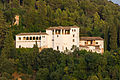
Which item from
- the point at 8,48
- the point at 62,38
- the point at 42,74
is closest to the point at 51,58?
the point at 42,74

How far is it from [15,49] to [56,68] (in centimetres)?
692

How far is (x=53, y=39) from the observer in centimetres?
3472

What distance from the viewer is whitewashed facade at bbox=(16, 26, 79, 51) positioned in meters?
34.3

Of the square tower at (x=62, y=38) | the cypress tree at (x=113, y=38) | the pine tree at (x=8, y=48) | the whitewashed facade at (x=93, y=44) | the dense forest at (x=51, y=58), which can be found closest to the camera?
the dense forest at (x=51, y=58)

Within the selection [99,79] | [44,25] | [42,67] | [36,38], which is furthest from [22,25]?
[99,79]

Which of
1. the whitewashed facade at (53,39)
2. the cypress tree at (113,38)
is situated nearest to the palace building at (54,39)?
the whitewashed facade at (53,39)

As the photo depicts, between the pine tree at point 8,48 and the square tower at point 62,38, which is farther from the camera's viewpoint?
the square tower at point 62,38

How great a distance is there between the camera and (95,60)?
27500 millimetres

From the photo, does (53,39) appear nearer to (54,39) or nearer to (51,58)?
(54,39)

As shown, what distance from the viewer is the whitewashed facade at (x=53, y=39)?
3431 cm

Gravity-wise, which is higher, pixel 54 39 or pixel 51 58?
pixel 54 39

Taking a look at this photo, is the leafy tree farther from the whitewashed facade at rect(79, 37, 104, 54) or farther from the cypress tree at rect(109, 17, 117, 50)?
the cypress tree at rect(109, 17, 117, 50)

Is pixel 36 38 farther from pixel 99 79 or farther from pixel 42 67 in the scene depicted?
pixel 99 79

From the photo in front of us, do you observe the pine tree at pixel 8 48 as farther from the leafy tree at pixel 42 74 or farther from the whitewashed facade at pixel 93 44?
the whitewashed facade at pixel 93 44
